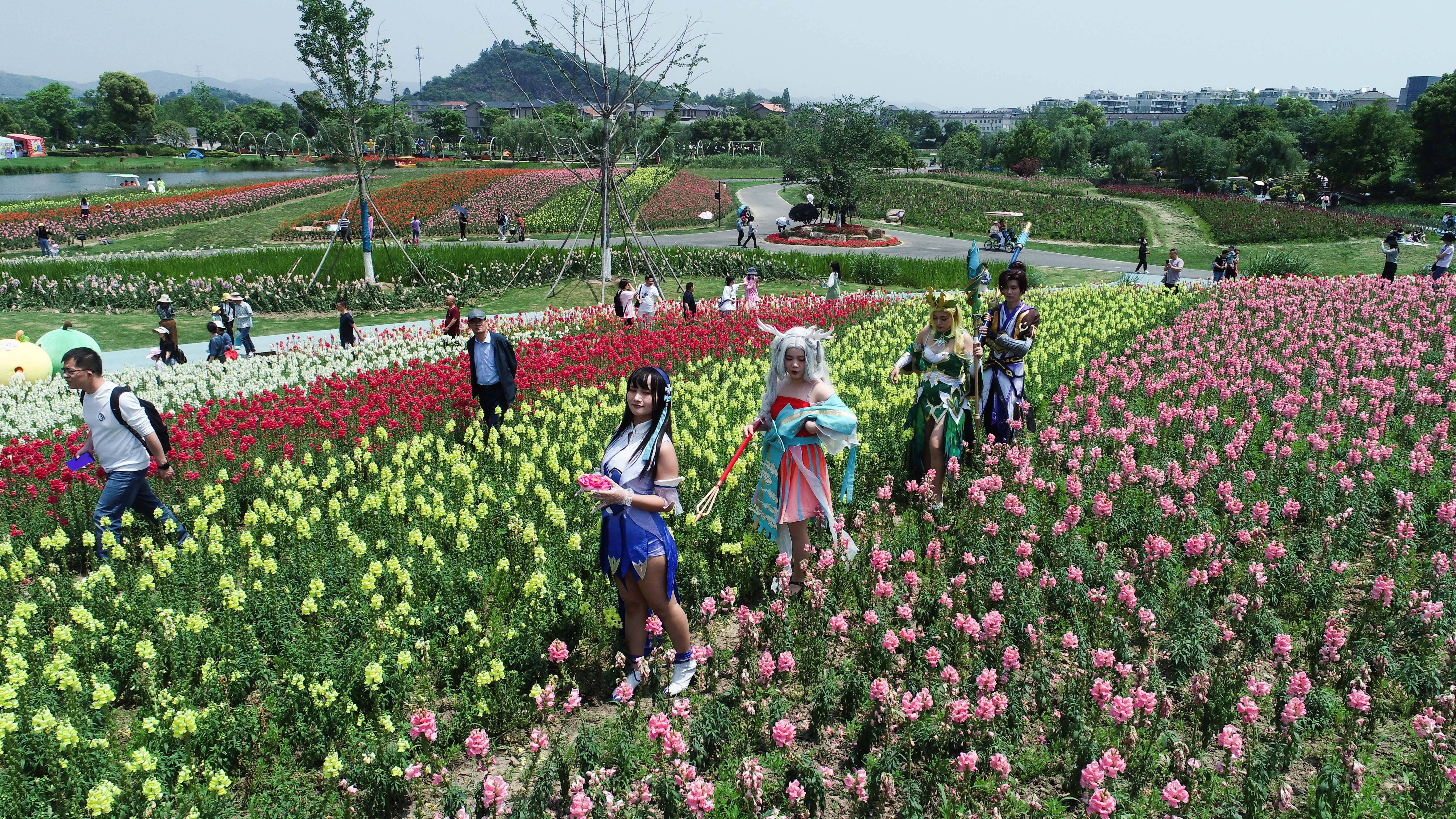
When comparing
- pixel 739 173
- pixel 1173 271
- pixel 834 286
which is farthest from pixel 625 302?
pixel 739 173

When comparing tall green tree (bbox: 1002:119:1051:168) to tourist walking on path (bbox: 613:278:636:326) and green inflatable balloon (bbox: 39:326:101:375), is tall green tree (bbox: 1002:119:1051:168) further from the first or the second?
green inflatable balloon (bbox: 39:326:101:375)

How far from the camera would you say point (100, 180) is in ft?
227

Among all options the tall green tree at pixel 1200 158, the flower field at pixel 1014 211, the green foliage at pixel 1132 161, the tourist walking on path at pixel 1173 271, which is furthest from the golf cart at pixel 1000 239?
the green foliage at pixel 1132 161

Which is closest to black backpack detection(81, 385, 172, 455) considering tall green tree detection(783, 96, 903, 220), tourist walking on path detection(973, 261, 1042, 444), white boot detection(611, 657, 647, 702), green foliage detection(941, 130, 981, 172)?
white boot detection(611, 657, 647, 702)

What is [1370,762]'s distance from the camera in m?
4.17

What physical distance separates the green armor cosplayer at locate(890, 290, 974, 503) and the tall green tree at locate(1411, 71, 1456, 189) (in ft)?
204

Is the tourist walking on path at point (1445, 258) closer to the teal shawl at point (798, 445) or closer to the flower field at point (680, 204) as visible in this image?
the teal shawl at point (798, 445)

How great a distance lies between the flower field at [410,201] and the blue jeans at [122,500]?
Result: 20444mm

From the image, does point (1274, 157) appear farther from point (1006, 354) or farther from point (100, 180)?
point (100, 180)

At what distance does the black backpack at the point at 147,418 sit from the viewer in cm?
606

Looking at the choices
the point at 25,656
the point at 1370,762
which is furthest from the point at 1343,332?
the point at 25,656

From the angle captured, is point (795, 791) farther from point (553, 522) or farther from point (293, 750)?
point (553, 522)

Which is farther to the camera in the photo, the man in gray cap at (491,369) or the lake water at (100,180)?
the lake water at (100,180)

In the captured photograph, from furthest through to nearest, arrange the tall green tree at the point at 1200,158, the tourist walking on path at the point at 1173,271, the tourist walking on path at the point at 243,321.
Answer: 1. the tall green tree at the point at 1200,158
2. the tourist walking on path at the point at 1173,271
3. the tourist walking on path at the point at 243,321
